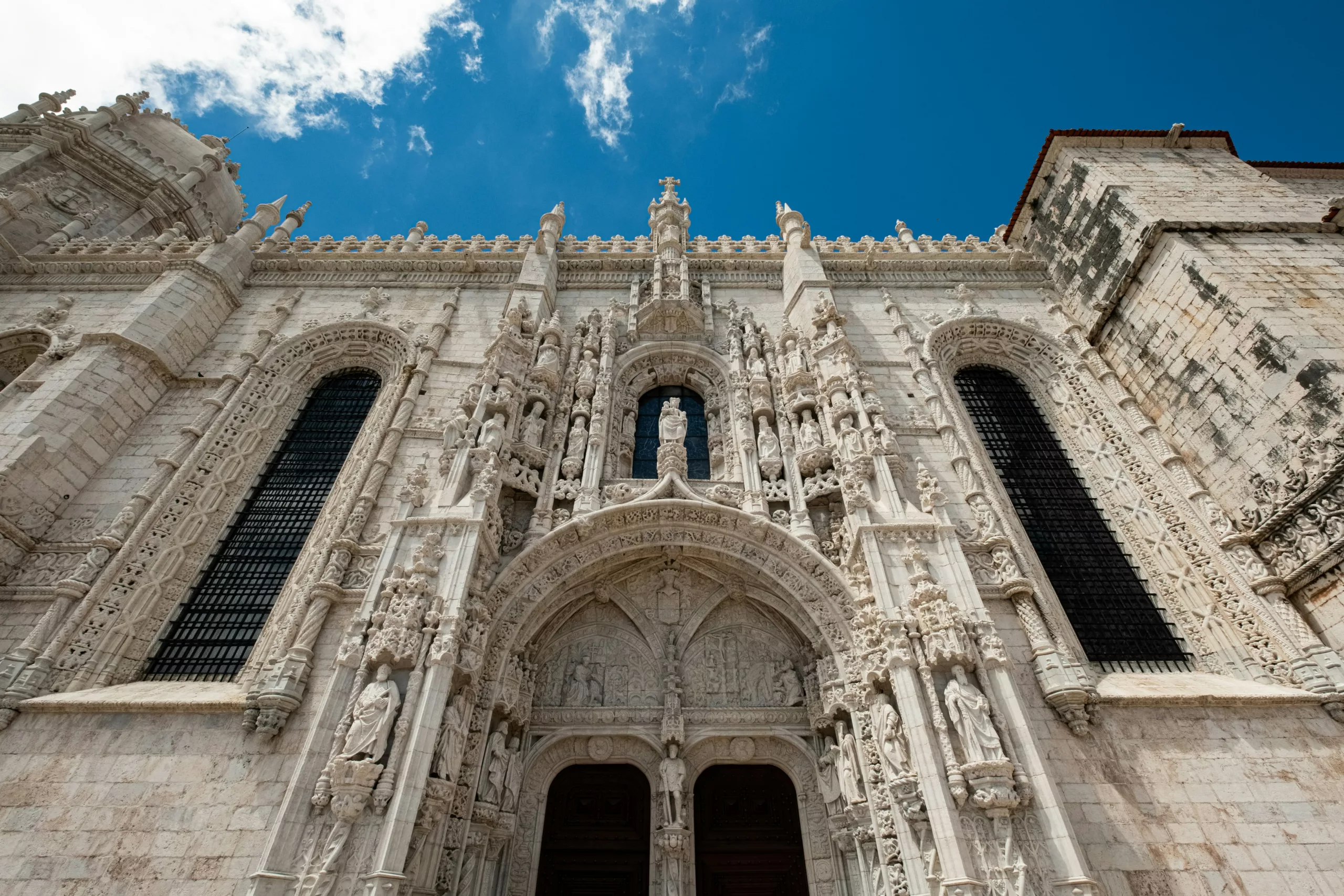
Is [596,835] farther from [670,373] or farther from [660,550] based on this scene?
[670,373]

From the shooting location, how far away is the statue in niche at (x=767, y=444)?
9.83 m

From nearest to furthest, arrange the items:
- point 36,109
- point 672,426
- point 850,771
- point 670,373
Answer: point 850,771 < point 672,426 < point 670,373 < point 36,109

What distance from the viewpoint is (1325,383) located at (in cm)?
816

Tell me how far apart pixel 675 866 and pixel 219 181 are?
2348 cm

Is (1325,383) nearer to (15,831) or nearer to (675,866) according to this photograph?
(675,866)

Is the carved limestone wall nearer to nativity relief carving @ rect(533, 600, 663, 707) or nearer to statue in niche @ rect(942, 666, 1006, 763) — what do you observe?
statue in niche @ rect(942, 666, 1006, 763)

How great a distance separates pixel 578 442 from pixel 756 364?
3506 mm

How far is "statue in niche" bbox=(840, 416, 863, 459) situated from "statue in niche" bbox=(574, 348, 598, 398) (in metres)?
4.19

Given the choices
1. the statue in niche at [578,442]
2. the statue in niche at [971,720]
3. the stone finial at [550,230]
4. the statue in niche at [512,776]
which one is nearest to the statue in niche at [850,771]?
the statue in niche at [971,720]

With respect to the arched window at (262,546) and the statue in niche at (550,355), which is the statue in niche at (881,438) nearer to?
the statue in niche at (550,355)

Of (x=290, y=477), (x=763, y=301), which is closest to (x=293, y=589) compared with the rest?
(x=290, y=477)

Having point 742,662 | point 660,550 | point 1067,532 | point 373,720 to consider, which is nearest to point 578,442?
point 660,550

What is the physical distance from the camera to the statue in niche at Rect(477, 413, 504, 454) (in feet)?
29.5

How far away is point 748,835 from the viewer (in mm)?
7781
